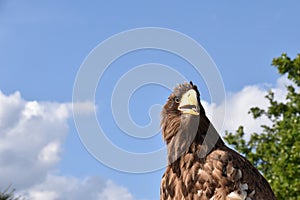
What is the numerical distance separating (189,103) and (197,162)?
693mm

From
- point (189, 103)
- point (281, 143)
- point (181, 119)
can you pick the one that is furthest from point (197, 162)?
point (281, 143)

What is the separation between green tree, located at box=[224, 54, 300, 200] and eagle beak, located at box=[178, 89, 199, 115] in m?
9.59

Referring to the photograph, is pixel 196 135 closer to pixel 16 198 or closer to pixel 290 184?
pixel 16 198

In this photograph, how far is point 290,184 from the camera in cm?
1609

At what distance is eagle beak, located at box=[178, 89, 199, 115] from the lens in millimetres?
6914

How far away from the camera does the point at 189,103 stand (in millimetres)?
6980

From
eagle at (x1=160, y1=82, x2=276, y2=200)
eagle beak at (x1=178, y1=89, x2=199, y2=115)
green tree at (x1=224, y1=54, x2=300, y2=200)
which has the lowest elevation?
eagle at (x1=160, y1=82, x2=276, y2=200)

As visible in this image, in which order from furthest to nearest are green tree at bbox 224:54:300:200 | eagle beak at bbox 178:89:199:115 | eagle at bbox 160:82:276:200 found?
green tree at bbox 224:54:300:200 < eagle beak at bbox 178:89:199:115 < eagle at bbox 160:82:276:200

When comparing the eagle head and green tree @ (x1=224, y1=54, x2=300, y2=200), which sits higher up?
green tree @ (x1=224, y1=54, x2=300, y2=200)

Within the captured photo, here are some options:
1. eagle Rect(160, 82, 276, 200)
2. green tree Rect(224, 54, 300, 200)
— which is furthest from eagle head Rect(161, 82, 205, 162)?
green tree Rect(224, 54, 300, 200)

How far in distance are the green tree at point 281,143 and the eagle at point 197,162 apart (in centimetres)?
916

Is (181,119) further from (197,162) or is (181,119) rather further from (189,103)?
(197,162)

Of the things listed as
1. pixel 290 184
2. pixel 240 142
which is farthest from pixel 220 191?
pixel 240 142

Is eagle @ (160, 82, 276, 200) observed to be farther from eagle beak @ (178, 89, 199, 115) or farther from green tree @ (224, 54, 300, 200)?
green tree @ (224, 54, 300, 200)
